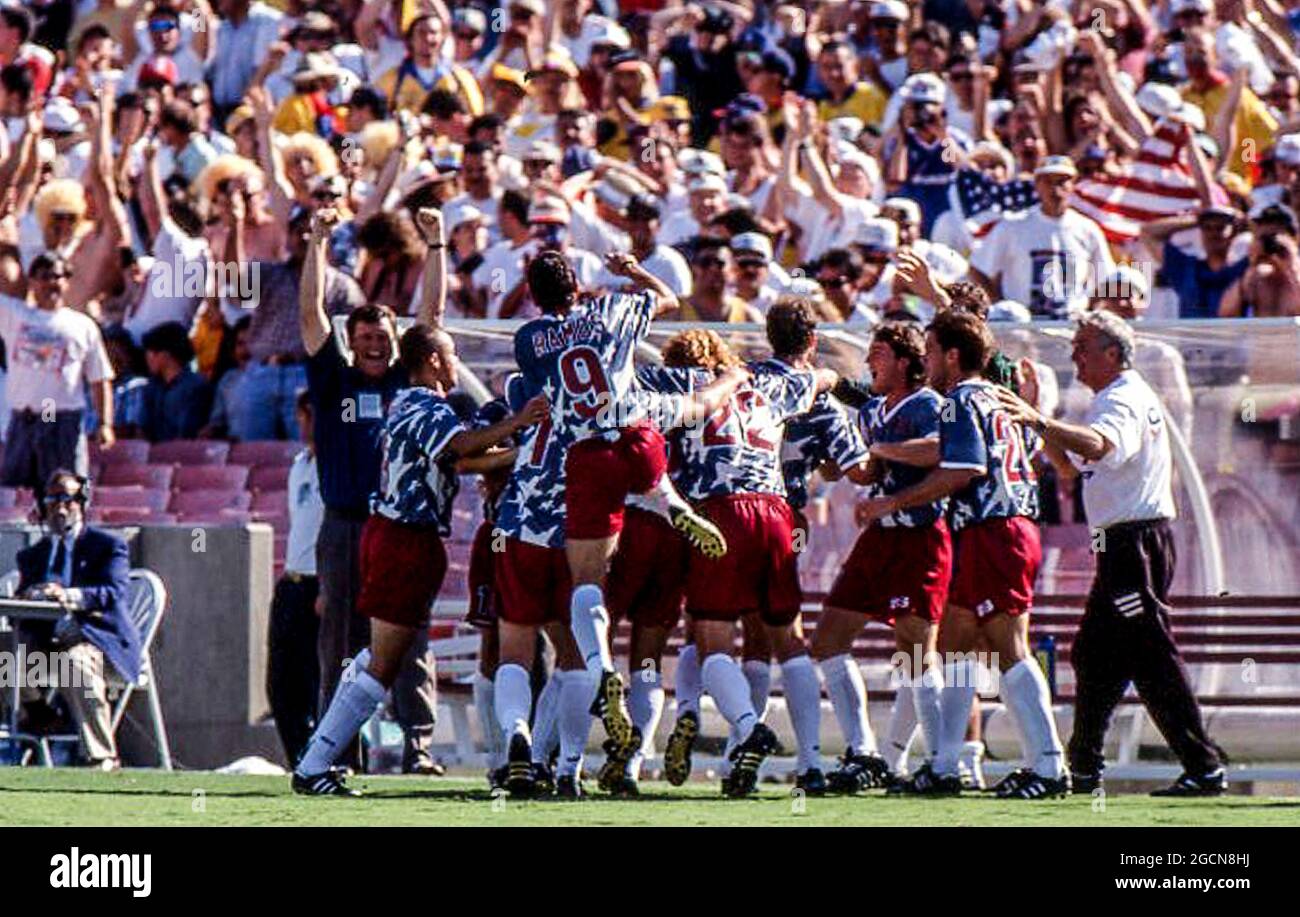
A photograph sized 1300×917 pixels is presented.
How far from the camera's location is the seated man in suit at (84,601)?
54.7ft

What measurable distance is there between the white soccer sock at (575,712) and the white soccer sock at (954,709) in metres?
1.48

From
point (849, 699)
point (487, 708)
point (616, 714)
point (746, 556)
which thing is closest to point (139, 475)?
point (487, 708)

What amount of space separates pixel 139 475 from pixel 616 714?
6.90 m

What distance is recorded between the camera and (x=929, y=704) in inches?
557

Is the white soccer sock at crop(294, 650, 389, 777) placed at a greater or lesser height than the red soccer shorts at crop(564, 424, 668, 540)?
lesser

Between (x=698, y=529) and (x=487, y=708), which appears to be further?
(x=487, y=708)

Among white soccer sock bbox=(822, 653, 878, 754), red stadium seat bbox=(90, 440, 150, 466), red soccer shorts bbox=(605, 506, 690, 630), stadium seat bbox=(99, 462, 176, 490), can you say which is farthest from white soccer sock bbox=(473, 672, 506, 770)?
red stadium seat bbox=(90, 440, 150, 466)

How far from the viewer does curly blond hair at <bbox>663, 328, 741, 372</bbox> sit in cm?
1397

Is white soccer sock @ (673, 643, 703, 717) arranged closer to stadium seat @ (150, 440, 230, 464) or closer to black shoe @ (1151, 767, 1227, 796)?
black shoe @ (1151, 767, 1227, 796)

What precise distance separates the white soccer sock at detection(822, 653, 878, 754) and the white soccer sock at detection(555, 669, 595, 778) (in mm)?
1147

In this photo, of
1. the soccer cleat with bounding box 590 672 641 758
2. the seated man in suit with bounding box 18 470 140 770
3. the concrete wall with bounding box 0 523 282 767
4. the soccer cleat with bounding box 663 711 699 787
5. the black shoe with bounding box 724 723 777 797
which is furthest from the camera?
the concrete wall with bounding box 0 523 282 767

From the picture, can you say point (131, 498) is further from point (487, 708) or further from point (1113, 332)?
point (1113, 332)

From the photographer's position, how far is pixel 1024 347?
16.5 m
